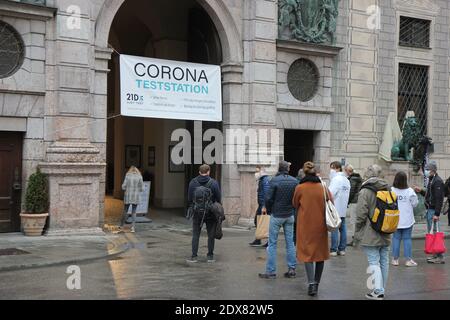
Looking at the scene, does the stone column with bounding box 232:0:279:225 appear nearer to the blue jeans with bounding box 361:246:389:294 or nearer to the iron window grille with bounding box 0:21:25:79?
the iron window grille with bounding box 0:21:25:79

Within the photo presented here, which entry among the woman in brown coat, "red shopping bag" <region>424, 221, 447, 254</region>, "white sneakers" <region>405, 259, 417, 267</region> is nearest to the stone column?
"white sneakers" <region>405, 259, 417, 267</region>

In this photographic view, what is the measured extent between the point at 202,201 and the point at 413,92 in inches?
502

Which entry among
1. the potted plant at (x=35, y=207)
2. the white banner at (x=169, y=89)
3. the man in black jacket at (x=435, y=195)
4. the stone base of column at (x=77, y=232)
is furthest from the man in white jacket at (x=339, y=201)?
the potted plant at (x=35, y=207)

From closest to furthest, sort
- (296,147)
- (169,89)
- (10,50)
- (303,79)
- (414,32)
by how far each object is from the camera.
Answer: (10,50) → (169,89) → (303,79) → (296,147) → (414,32)

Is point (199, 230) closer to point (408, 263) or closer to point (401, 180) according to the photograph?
point (401, 180)

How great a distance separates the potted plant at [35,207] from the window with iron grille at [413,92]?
40.7 feet

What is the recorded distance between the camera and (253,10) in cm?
1680

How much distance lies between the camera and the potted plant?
13.4m

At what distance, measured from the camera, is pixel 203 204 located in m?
10.7

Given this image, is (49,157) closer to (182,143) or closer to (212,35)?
(212,35)

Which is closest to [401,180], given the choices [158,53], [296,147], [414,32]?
[296,147]

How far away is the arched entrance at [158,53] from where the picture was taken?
61.0ft

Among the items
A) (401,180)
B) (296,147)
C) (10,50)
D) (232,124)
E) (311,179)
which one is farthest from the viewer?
(296,147)

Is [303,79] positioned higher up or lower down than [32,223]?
higher up
